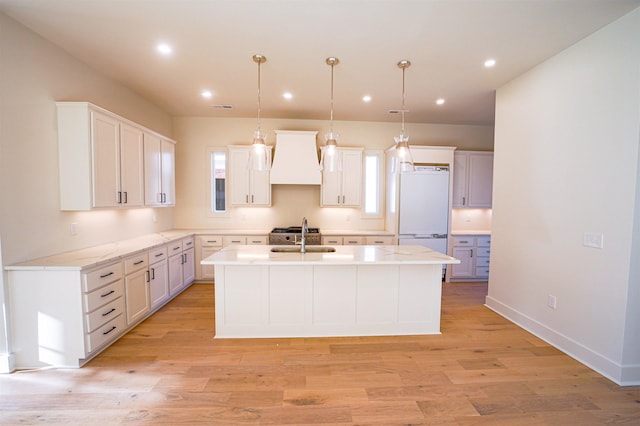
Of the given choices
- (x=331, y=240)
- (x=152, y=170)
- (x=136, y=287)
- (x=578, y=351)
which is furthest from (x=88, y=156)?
(x=578, y=351)

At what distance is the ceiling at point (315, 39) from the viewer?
7.00 feet

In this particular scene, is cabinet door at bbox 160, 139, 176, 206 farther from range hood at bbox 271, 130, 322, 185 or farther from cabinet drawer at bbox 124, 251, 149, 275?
range hood at bbox 271, 130, 322, 185

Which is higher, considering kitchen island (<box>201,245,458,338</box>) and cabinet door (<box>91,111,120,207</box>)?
cabinet door (<box>91,111,120,207</box>)

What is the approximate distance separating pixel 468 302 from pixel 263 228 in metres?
3.65

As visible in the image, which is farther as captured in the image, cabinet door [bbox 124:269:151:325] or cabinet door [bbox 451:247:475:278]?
cabinet door [bbox 451:247:475:278]

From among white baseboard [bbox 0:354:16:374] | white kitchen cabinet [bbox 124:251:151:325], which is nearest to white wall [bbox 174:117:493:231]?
white kitchen cabinet [bbox 124:251:151:325]

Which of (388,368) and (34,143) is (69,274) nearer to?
(34,143)

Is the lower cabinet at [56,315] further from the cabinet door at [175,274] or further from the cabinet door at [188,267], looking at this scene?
the cabinet door at [188,267]

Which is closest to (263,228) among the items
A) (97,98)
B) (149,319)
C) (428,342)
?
(149,319)

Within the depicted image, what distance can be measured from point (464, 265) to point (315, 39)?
4464 millimetres

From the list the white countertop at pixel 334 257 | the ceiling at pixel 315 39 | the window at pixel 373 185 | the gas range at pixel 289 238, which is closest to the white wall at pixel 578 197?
the ceiling at pixel 315 39

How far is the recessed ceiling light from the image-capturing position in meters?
2.65

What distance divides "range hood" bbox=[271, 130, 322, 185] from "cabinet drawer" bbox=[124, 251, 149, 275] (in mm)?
2186

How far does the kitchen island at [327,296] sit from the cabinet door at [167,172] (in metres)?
1.95
